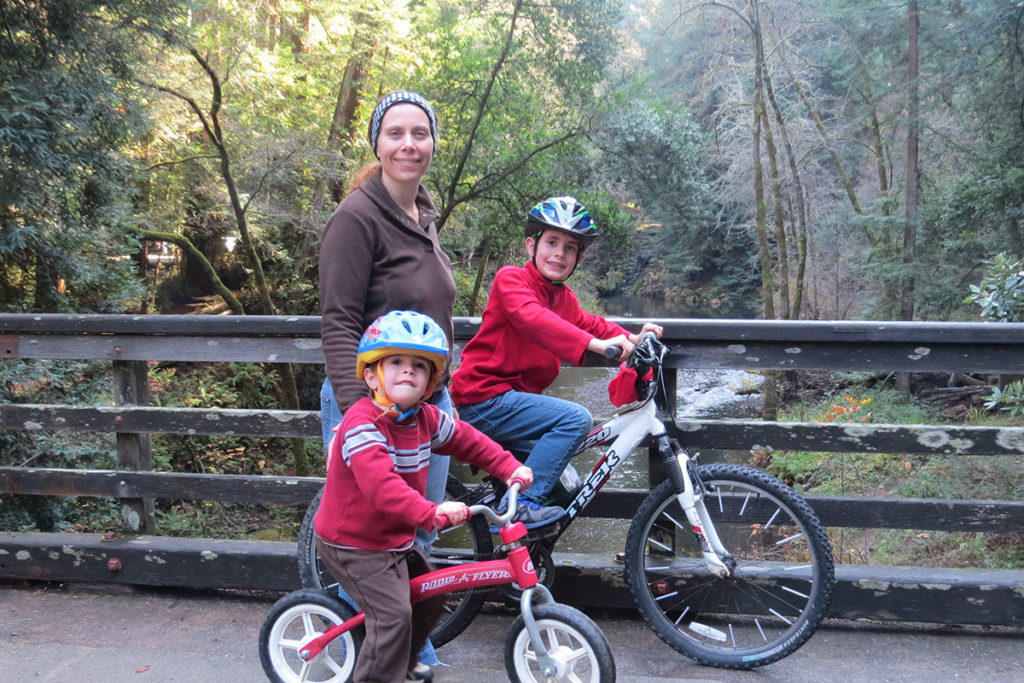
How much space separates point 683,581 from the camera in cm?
345

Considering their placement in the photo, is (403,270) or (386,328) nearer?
(386,328)

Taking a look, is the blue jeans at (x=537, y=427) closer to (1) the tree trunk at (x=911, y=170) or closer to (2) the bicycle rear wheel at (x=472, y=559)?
(2) the bicycle rear wheel at (x=472, y=559)

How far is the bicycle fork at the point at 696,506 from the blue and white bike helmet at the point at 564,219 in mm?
882

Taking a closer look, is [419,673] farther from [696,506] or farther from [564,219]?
[564,219]

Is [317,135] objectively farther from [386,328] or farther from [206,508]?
[386,328]

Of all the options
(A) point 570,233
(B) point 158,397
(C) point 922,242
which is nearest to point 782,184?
(C) point 922,242

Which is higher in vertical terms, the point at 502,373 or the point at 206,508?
the point at 502,373

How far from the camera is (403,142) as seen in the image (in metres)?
2.80

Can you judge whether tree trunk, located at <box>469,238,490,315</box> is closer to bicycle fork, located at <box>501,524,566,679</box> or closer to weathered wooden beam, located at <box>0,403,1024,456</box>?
weathered wooden beam, located at <box>0,403,1024,456</box>

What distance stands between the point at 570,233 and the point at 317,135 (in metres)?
11.5

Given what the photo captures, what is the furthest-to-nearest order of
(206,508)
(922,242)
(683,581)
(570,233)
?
(922,242), (206,508), (683,581), (570,233)

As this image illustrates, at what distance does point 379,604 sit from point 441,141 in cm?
1263

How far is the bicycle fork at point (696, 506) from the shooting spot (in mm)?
3121

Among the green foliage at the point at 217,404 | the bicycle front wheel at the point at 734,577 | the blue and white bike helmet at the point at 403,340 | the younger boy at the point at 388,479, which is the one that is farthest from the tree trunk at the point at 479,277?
the blue and white bike helmet at the point at 403,340
